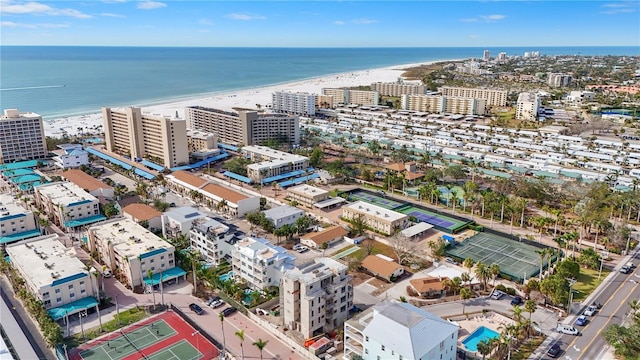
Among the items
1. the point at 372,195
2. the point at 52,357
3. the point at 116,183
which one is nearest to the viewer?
the point at 52,357

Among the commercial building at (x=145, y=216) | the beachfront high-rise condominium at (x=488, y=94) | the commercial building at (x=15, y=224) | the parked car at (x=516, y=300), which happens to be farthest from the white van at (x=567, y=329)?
the beachfront high-rise condominium at (x=488, y=94)

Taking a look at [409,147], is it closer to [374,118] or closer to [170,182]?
[374,118]

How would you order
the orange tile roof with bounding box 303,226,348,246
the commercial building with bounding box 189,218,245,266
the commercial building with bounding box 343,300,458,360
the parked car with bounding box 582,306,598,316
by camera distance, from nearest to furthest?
the commercial building with bounding box 343,300,458,360
the parked car with bounding box 582,306,598,316
the commercial building with bounding box 189,218,245,266
the orange tile roof with bounding box 303,226,348,246

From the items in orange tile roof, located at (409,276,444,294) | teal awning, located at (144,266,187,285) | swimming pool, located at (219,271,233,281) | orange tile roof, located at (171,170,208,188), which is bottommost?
swimming pool, located at (219,271,233,281)

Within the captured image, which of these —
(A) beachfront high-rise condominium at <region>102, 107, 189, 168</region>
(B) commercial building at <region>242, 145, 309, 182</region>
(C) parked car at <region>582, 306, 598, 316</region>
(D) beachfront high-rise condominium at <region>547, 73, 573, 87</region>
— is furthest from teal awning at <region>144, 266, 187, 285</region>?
(D) beachfront high-rise condominium at <region>547, 73, 573, 87</region>

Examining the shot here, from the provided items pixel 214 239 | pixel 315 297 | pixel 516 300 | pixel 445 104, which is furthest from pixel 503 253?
pixel 445 104

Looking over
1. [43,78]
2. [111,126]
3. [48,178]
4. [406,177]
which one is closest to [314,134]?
[406,177]

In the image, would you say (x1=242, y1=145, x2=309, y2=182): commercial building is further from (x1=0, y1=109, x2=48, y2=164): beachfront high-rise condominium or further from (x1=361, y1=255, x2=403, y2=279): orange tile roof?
(x1=0, y1=109, x2=48, y2=164): beachfront high-rise condominium
